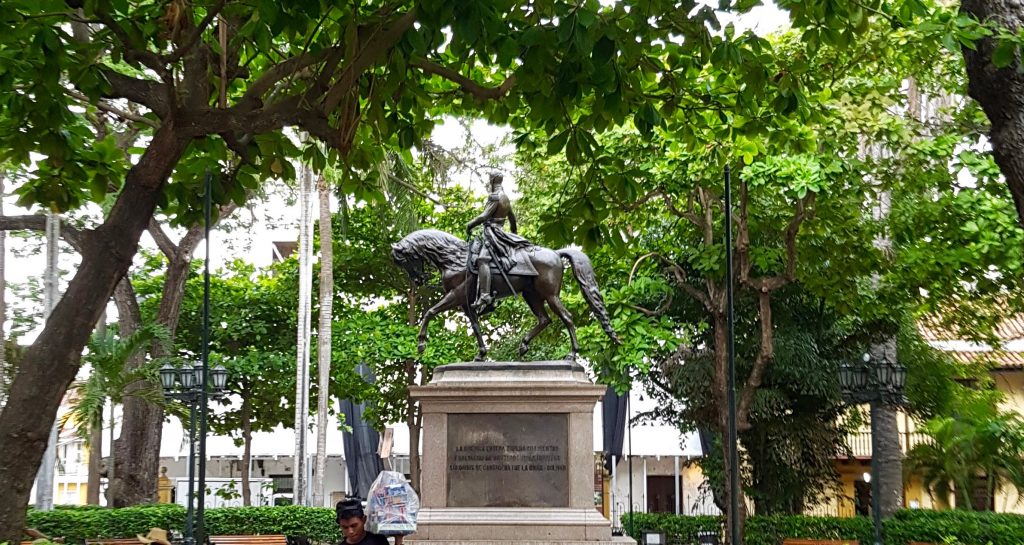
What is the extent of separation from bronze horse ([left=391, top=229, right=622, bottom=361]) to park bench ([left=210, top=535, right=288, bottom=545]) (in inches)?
326

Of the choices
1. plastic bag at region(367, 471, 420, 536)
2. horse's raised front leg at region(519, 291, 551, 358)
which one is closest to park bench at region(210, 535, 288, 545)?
horse's raised front leg at region(519, 291, 551, 358)

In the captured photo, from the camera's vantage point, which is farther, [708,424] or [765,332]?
[708,424]

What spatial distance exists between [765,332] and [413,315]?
40.1 feet

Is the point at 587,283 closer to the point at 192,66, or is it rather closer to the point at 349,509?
the point at 192,66

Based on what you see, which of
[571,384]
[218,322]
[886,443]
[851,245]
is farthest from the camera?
[218,322]

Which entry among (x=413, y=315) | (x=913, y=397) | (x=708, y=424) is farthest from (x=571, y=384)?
(x=413, y=315)

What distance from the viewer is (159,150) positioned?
6676 millimetres

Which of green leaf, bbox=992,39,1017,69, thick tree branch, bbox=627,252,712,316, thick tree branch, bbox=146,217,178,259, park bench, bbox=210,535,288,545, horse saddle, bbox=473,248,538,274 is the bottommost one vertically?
park bench, bbox=210,535,288,545

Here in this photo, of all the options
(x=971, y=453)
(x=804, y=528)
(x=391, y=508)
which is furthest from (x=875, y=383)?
(x=391, y=508)

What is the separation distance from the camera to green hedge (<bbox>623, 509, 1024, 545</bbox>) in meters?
22.7

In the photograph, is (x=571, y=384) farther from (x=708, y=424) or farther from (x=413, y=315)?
(x=413, y=315)

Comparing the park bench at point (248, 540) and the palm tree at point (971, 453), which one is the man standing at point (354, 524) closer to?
the park bench at point (248, 540)

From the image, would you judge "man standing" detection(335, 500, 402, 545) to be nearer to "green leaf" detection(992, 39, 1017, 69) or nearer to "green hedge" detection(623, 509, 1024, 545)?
"green leaf" detection(992, 39, 1017, 69)

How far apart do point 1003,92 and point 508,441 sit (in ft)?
28.7
